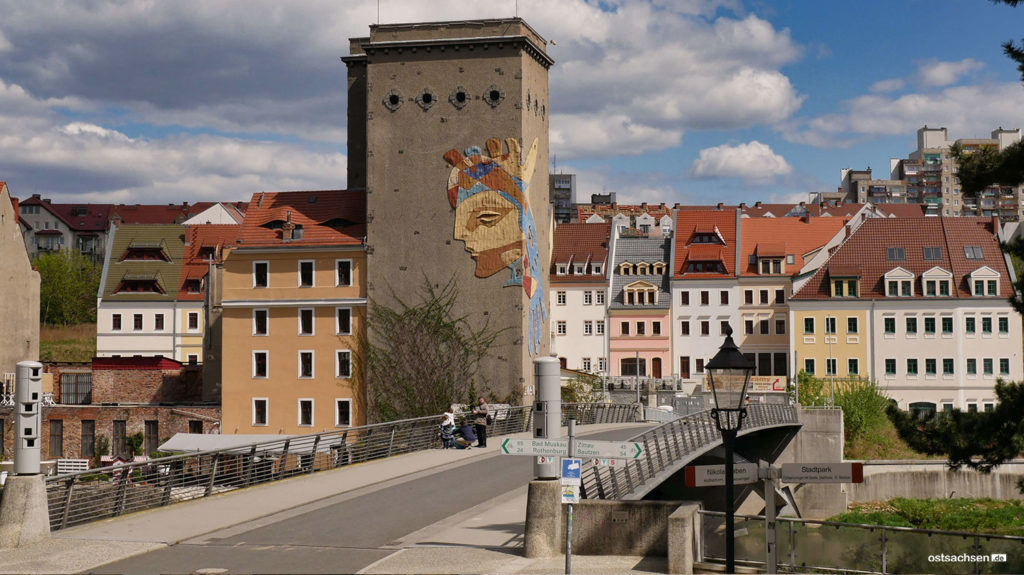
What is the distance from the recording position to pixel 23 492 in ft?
58.0

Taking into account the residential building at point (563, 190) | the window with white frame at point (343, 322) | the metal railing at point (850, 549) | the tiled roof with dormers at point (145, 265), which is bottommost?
the metal railing at point (850, 549)

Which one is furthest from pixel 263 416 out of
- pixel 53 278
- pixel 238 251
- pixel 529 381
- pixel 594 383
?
pixel 53 278

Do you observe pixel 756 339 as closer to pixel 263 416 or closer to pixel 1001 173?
→ pixel 263 416

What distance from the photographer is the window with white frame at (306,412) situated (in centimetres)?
5434

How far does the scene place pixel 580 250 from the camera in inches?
3504

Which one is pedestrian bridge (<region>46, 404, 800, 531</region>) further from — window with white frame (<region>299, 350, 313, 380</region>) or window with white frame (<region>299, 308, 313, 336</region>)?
window with white frame (<region>299, 308, 313, 336</region>)

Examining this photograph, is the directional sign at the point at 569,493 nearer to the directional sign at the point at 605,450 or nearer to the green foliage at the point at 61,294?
the directional sign at the point at 605,450

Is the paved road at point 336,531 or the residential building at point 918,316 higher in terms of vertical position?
the residential building at point 918,316

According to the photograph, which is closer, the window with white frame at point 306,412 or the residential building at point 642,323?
the window with white frame at point 306,412

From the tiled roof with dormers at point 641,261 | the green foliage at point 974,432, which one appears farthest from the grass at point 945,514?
the green foliage at point 974,432

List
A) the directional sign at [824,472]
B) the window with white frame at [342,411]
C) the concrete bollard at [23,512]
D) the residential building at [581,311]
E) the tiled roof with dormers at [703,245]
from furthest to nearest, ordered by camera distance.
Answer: the residential building at [581,311]
the tiled roof with dormers at [703,245]
the window with white frame at [342,411]
the concrete bollard at [23,512]
the directional sign at [824,472]

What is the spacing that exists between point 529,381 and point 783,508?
12.5m

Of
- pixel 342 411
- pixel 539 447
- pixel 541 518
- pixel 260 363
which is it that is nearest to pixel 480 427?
pixel 541 518

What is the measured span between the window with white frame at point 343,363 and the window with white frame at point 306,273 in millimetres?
3380
